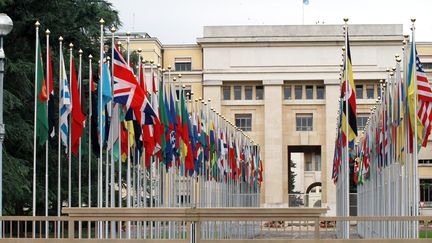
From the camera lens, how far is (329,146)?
11531cm

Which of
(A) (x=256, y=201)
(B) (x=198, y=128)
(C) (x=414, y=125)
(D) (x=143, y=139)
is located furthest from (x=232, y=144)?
(C) (x=414, y=125)

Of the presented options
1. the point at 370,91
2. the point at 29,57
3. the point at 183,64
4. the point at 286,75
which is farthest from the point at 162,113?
the point at 183,64

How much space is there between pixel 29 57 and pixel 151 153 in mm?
13832

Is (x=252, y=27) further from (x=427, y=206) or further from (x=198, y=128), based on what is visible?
(x=198, y=128)

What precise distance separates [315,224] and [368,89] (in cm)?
9741

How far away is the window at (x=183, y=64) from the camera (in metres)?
121

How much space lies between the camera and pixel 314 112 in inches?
4651

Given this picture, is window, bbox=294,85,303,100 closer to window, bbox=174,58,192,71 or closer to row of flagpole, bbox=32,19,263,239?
window, bbox=174,58,192,71

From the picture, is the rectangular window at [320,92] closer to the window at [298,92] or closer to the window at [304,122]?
the window at [298,92]

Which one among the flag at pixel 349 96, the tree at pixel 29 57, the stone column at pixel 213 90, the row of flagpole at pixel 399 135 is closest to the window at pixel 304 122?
the stone column at pixel 213 90

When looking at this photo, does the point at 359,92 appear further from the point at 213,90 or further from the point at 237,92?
the point at 213,90

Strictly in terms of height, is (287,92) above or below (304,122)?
above

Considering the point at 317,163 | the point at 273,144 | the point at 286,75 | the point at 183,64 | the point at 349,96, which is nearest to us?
the point at 349,96

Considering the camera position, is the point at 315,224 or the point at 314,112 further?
the point at 314,112
